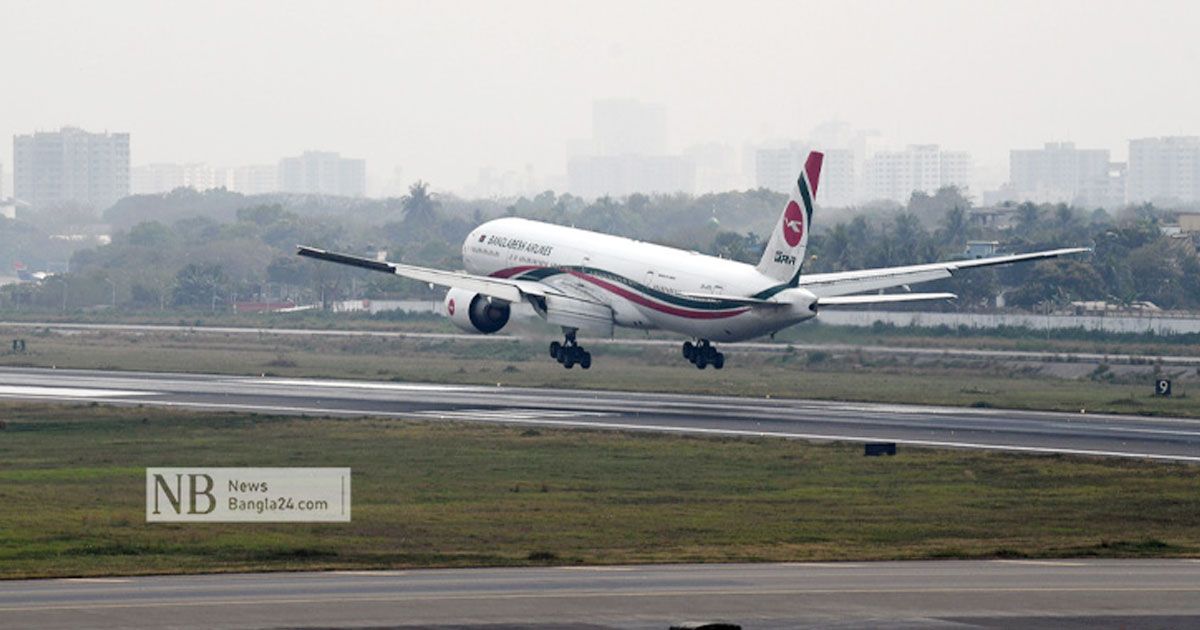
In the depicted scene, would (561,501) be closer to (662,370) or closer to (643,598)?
(643,598)

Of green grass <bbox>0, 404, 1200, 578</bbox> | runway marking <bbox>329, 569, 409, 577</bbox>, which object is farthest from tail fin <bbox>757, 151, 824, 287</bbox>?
runway marking <bbox>329, 569, 409, 577</bbox>

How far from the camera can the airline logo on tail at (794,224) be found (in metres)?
82.4

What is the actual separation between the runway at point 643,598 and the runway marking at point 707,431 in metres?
24.8

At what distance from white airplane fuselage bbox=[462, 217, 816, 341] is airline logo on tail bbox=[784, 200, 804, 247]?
79.7 inches

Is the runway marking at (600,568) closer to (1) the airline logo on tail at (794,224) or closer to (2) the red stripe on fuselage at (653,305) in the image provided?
(1) the airline logo on tail at (794,224)

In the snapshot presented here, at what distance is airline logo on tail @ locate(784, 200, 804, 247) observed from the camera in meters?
82.4

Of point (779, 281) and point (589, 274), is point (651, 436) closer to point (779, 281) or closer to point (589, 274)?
point (779, 281)

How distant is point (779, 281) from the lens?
273ft

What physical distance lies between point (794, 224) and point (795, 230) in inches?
10.1

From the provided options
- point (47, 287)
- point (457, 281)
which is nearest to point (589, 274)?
point (457, 281)

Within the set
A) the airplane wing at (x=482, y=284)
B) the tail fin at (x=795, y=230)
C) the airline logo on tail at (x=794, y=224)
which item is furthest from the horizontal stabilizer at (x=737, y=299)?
the airplane wing at (x=482, y=284)

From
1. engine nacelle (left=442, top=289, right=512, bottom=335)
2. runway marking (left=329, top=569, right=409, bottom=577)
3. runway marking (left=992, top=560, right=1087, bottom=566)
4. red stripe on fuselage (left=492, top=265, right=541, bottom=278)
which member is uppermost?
red stripe on fuselage (left=492, top=265, right=541, bottom=278)

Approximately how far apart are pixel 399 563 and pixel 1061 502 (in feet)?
69.6

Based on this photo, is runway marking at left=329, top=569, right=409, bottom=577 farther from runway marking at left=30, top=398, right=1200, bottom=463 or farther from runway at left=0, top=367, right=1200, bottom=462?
runway at left=0, top=367, right=1200, bottom=462
